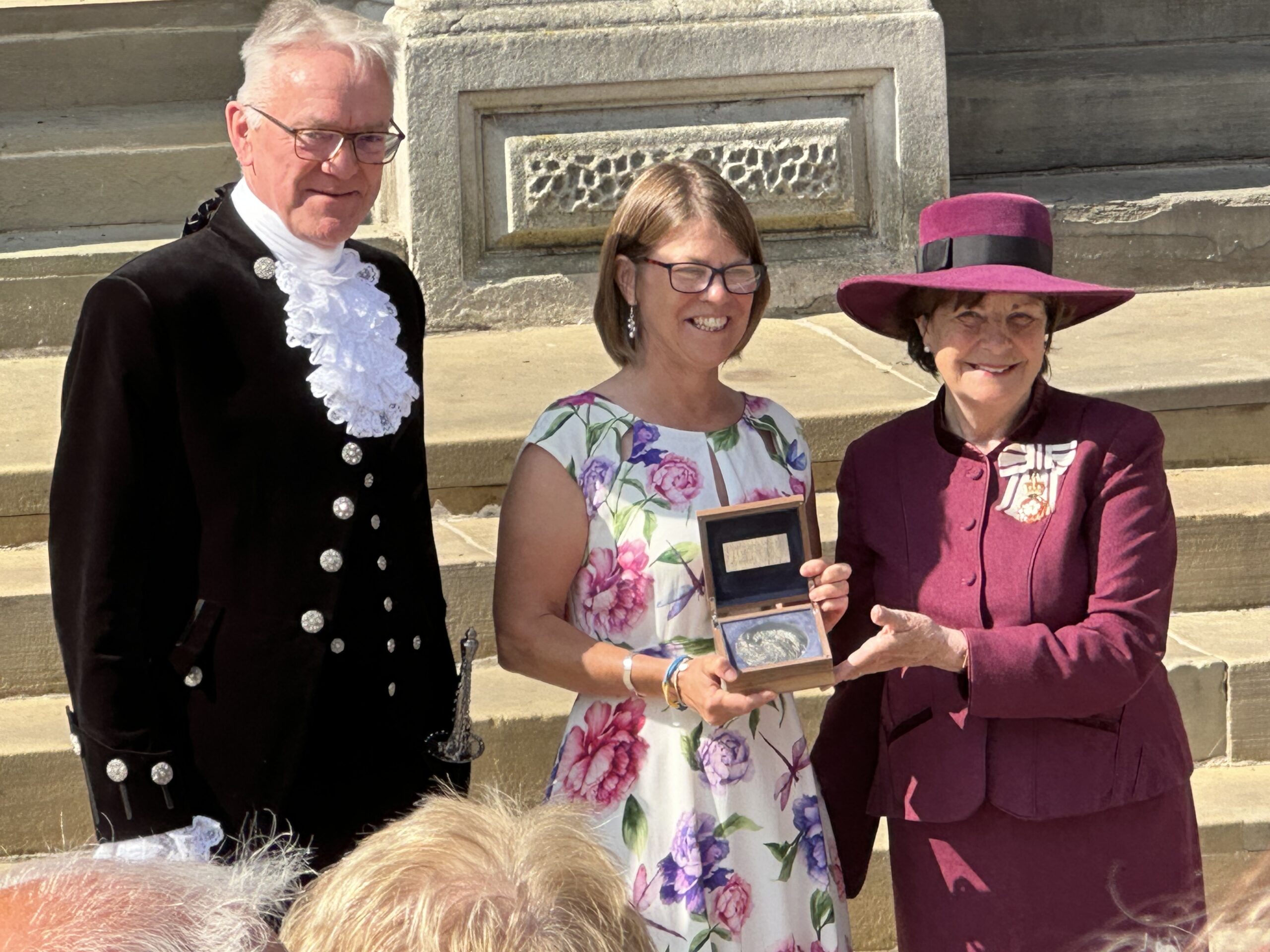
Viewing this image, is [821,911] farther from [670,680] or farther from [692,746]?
[670,680]

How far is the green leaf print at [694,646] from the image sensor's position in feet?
8.45

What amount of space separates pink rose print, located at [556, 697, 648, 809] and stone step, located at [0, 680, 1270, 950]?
0.66m

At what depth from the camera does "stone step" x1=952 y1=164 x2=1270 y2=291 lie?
16.4 feet

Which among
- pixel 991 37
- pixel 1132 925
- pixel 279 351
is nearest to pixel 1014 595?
pixel 1132 925

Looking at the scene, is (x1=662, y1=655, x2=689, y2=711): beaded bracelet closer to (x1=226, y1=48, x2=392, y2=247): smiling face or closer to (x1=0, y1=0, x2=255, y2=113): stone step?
(x1=226, y1=48, x2=392, y2=247): smiling face

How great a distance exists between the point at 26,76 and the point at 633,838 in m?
3.87

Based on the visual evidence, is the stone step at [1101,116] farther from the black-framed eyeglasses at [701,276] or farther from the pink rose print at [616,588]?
the pink rose print at [616,588]

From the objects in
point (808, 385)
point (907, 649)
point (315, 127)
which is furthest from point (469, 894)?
point (808, 385)

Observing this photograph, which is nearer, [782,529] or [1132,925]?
[782,529]

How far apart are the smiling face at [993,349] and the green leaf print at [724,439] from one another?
339 millimetres

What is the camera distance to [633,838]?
8.46 ft

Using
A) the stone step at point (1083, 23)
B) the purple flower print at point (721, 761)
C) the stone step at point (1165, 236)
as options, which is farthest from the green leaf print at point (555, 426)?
the stone step at point (1083, 23)

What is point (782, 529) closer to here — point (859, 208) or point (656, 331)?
point (656, 331)

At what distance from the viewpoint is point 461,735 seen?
2582mm
